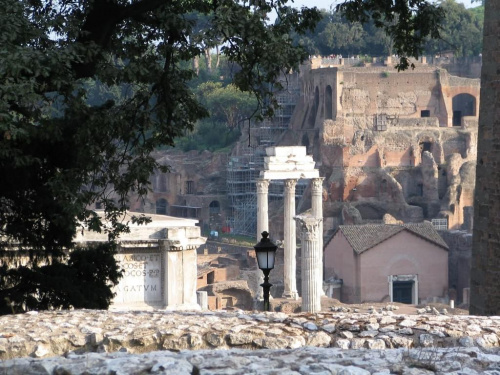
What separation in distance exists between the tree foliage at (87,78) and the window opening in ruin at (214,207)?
166 feet

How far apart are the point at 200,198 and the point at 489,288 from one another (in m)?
51.3

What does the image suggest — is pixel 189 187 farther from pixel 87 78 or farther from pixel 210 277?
pixel 87 78

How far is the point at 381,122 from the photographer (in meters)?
59.7

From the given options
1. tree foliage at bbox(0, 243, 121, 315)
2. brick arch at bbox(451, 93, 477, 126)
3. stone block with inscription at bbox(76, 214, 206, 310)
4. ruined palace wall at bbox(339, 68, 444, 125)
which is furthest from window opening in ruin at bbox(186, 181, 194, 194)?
tree foliage at bbox(0, 243, 121, 315)

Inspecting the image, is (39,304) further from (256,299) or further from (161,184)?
(161,184)

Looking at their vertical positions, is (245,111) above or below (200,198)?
above

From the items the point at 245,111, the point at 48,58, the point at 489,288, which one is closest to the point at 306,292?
the point at 489,288

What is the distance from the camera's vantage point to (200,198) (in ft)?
205

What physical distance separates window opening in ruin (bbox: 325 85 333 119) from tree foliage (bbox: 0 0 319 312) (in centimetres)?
4919

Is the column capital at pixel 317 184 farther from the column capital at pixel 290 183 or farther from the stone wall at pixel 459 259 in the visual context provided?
the stone wall at pixel 459 259

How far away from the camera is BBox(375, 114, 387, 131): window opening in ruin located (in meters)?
59.2

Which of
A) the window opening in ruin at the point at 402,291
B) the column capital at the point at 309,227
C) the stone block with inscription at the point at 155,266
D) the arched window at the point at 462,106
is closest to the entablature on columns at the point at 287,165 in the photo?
the column capital at the point at 309,227

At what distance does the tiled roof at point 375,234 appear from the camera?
43.2 metres

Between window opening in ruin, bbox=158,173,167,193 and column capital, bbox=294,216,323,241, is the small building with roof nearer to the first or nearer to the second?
column capital, bbox=294,216,323,241
